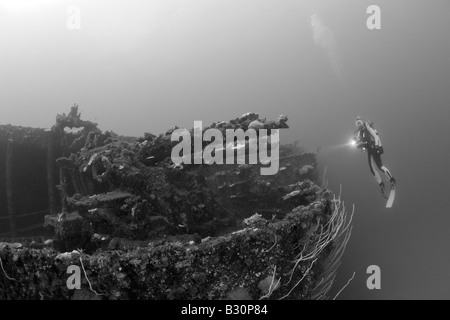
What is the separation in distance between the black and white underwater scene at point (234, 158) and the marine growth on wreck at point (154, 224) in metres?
0.03

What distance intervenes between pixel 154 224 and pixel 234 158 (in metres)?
2.14

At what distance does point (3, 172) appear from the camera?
25.6 feet

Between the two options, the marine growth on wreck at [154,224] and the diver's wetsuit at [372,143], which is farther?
the diver's wetsuit at [372,143]

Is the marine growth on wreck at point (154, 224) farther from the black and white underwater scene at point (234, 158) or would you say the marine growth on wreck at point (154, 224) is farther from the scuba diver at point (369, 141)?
the scuba diver at point (369, 141)

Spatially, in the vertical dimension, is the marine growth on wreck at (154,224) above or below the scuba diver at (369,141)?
below

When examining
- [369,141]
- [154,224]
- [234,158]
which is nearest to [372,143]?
[369,141]

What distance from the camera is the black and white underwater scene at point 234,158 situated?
3.46 metres

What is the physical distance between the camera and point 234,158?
5.87 metres

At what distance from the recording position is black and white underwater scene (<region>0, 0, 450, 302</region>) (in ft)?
11.3

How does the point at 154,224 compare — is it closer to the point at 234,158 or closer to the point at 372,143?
the point at 234,158

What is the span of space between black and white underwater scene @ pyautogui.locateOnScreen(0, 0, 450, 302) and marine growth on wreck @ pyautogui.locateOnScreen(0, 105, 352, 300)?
0.03 metres

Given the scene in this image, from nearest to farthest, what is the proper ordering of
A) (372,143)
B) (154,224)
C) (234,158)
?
1. (154,224)
2. (234,158)
3. (372,143)

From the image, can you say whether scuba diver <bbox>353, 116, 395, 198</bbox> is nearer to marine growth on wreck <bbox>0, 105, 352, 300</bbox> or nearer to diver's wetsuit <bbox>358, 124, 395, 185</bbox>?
diver's wetsuit <bbox>358, 124, 395, 185</bbox>

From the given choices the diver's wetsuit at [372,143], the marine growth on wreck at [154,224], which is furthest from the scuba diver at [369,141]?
the marine growth on wreck at [154,224]
